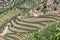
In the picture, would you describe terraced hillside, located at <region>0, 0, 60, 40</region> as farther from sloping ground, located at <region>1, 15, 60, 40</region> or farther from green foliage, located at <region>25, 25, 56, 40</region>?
green foliage, located at <region>25, 25, 56, 40</region>

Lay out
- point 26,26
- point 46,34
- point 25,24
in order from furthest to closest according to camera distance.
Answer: point 25,24, point 26,26, point 46,34

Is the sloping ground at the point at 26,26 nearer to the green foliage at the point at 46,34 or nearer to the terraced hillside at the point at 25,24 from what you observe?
the terraced hillside at the point at 25,24

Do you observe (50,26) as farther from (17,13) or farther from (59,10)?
(17,13)

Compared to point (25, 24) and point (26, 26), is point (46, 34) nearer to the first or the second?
point (26, 26)

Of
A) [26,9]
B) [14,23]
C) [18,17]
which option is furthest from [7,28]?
[26,9]

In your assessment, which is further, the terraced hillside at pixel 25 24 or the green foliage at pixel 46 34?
the terraced hillside at pixel 25 24

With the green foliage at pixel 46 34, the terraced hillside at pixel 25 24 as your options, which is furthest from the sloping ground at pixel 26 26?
the green foliage at pixel 46 34

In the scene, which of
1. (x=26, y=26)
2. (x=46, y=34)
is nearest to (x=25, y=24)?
(x=26, y=26)

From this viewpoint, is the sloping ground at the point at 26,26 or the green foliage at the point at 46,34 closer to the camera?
the green foliage at the point at 46,34
